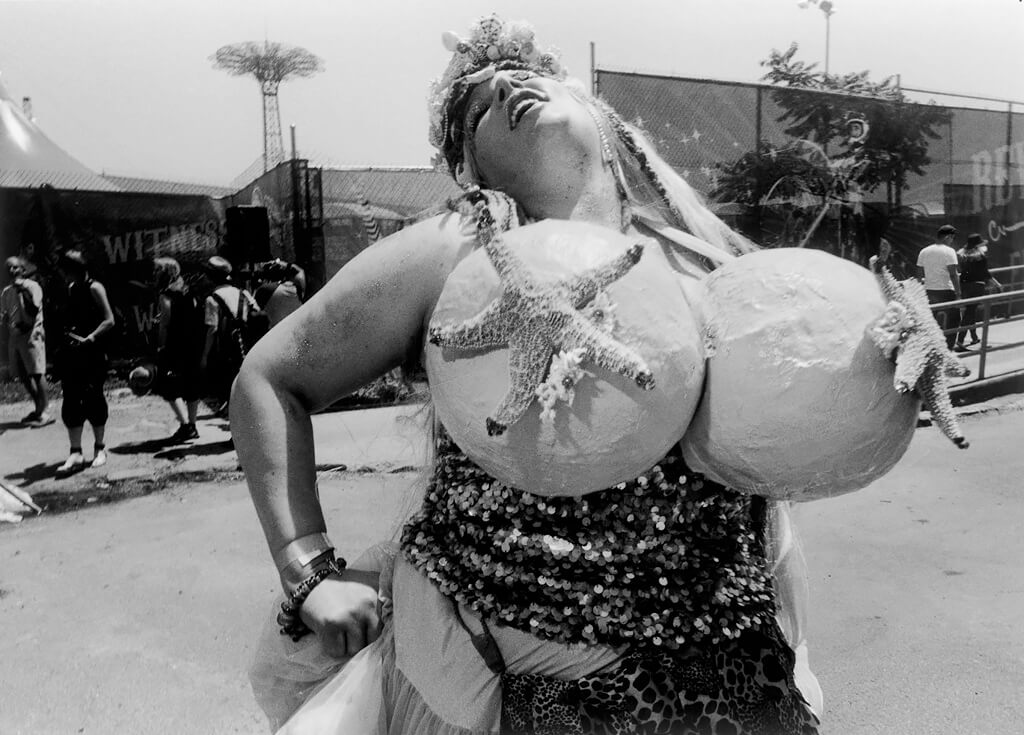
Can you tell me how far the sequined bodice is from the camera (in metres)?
1.09

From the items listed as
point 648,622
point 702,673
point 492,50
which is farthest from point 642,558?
point 492,50

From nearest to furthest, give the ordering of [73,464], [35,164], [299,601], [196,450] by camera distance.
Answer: [299,601]
[73,464]
[196,450]
[35,164]

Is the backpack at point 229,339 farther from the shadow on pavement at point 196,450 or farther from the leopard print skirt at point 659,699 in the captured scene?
the leopard print skirt at point 659,699

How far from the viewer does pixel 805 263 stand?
93 cm

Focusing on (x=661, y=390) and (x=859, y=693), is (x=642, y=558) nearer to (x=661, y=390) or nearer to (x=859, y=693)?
(x=661, y=390)

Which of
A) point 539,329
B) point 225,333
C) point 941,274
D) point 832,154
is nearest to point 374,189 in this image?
point 225,333

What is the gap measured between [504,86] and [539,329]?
0.52m

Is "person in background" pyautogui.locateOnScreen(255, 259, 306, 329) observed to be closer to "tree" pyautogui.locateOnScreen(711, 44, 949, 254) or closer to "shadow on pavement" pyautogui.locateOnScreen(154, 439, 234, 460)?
"shadow on pavement" pyautogui.locateOnScreen(154, 439, 234, 460)

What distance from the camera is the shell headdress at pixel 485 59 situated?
4.31ft

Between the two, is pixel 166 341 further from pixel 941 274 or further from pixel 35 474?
pixel 941 274

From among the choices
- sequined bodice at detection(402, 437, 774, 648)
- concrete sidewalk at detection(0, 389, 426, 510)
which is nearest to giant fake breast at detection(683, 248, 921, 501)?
sequined bodice at detection(402, 437, 774, 648)

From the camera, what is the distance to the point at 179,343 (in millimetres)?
6379

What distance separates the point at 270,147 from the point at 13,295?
9.24 ft

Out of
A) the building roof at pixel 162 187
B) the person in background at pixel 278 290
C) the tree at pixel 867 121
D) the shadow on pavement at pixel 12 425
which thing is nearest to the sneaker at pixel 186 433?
the person in background at pixel 278 290
